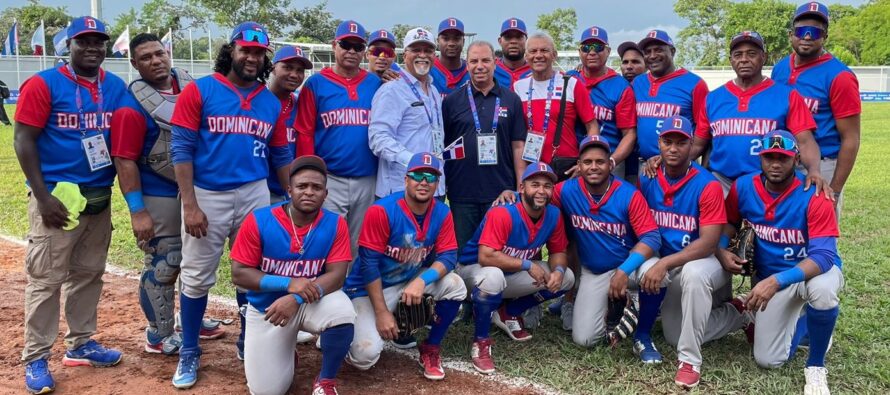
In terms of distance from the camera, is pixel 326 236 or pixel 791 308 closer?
pixel 326 236

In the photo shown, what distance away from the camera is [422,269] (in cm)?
492

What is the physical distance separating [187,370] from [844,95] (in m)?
4.86

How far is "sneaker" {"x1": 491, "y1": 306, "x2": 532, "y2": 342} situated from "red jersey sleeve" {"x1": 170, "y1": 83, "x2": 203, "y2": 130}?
2.60 meters

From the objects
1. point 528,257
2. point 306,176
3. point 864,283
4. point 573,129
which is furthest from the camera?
point 864,283

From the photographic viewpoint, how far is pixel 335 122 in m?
5.08

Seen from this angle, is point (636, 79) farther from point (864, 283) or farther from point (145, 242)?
point (145, 242)

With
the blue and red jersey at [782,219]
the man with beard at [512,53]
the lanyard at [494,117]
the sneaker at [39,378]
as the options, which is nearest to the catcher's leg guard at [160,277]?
the sneaker at [39,378]

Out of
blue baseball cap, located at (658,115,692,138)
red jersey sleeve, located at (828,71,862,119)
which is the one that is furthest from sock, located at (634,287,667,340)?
red jersey sleeve, located at (828,71,862,119)

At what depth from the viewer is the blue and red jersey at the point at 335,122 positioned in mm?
5086

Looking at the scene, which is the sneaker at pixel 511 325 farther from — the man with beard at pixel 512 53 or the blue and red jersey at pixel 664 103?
the man with beard at pixel 512 53

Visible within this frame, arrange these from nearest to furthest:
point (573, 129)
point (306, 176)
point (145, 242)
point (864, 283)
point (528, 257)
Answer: point (306, 176) < point (145, 242) < point (528, 257) < point (573, 129) < point (864, 283)

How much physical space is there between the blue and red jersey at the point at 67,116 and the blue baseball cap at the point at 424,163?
1780 mm

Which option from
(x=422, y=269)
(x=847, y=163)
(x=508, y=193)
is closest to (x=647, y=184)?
(x=508, y=193)

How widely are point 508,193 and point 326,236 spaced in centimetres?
151
